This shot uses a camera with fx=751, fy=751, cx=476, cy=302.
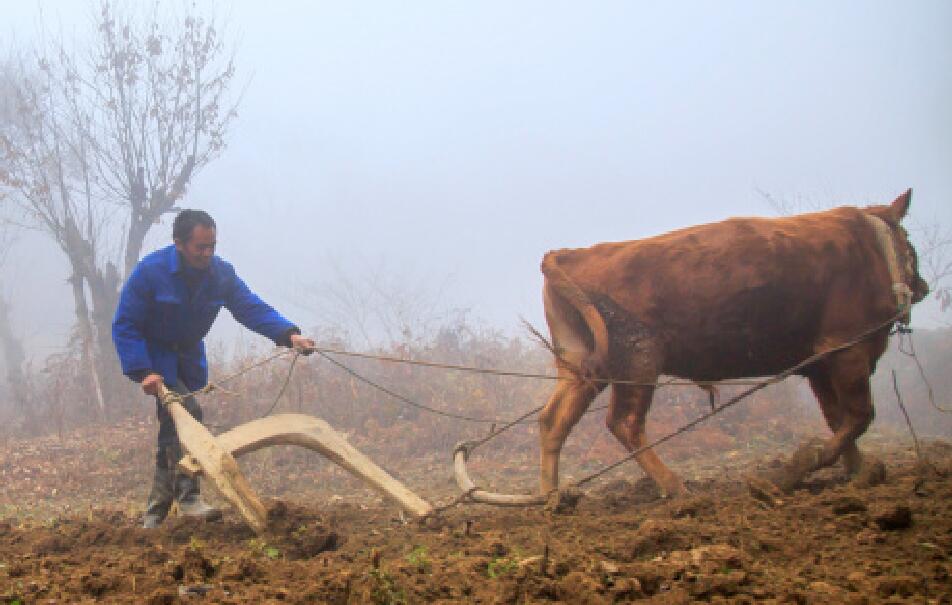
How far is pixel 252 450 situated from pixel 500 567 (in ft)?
6.90

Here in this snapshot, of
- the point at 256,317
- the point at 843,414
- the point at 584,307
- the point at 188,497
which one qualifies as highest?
the point at 256,317

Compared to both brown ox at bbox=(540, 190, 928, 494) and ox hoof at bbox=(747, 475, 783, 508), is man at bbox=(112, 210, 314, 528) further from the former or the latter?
ox hoof at bbox=(747, 475, 783, 508)

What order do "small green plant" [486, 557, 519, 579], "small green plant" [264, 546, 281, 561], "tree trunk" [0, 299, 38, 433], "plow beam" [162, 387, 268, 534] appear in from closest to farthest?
"small green plant" [486, 557, 519, 579] < "small green plant" [264, 546, 281, 561] < "plow beam" [162, 387, 268, 534] < "tree trunk" [0, 299, 38, 433]

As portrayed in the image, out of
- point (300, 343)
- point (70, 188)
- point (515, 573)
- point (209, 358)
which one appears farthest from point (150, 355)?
point (70, 188)

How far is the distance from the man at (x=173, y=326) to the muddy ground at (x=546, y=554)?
0.30 m

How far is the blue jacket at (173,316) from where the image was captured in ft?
15.5

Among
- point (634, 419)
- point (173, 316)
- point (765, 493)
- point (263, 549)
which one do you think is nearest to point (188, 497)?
point (173, 316)

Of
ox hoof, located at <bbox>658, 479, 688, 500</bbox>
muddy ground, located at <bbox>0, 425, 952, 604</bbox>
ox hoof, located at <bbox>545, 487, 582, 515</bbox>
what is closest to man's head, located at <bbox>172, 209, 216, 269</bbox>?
muddy ground, located at <bbox>0, 425, 952, 604</bbox>

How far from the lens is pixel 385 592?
228cm

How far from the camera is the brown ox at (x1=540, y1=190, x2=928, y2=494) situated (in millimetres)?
4660

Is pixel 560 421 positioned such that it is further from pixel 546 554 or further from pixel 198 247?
pixel 198 247

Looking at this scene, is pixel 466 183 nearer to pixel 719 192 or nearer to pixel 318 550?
pixel 719 192

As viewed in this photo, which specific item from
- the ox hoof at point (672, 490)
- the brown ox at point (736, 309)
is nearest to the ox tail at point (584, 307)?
the brown ox at point (736, 309)

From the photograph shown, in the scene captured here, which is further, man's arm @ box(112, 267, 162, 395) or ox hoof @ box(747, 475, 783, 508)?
man's arm @ box(112, 267, 162, 395)
